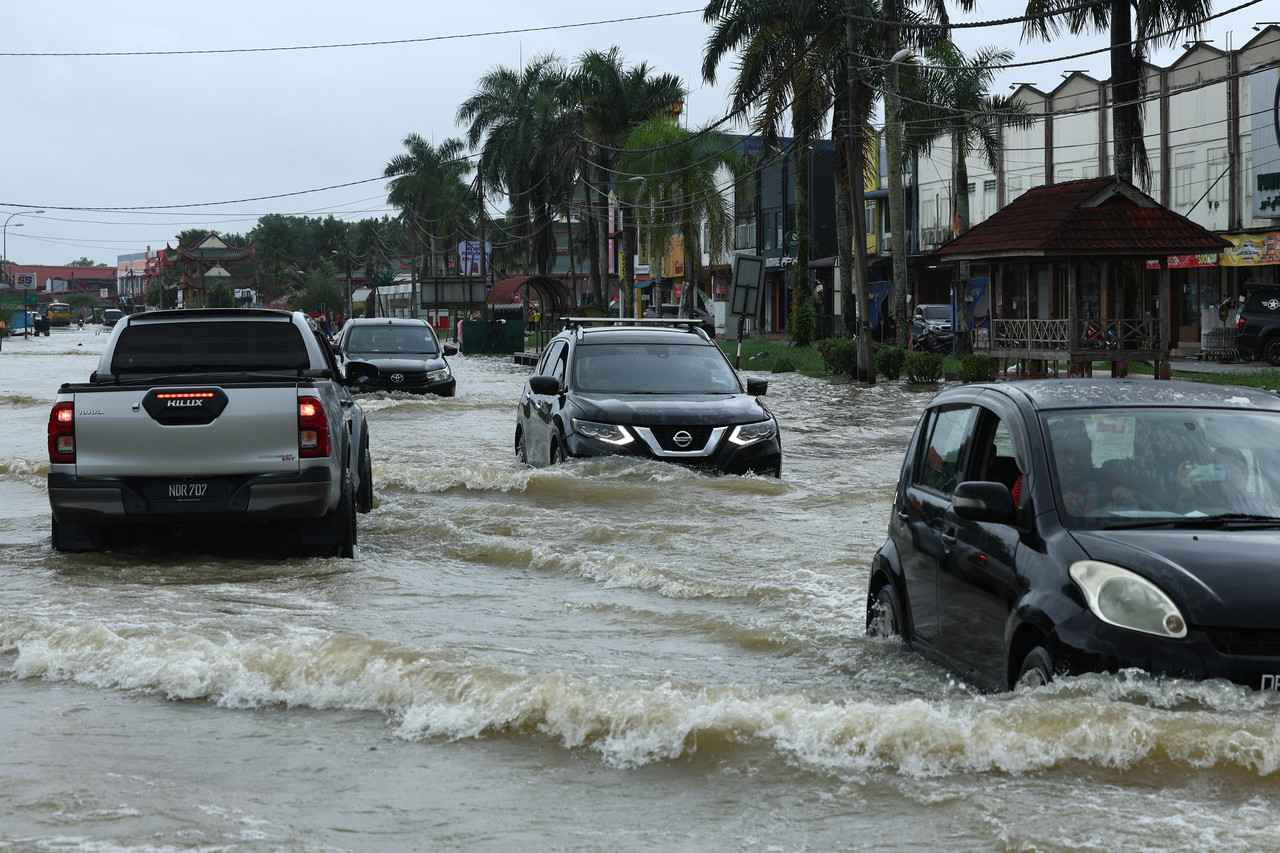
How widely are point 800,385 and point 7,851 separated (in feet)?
97.4

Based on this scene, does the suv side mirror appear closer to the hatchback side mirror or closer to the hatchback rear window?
the hatchback rear window

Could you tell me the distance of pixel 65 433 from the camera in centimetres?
901

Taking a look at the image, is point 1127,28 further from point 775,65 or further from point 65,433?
point 65,433

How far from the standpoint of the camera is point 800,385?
33.4 meters

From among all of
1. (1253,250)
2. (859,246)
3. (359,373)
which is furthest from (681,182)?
(359,373)

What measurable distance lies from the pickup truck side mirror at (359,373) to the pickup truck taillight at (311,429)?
6.67 ft

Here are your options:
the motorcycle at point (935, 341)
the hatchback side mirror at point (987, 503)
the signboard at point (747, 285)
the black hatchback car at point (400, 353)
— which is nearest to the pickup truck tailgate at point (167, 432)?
the hatchback side mirror at point (987, 503)

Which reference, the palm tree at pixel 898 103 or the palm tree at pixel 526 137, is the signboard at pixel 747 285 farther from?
the palm tree at pixel 526 137

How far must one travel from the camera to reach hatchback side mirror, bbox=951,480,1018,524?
5547mm

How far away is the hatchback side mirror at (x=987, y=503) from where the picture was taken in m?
5.55

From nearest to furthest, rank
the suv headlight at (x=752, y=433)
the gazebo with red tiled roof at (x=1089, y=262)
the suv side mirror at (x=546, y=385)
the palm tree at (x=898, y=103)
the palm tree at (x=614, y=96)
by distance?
the suv headlight at (x=752, y=433)
the suv side mirror at (x=546, y=385)
the gazebo with red tiled roof at (x=1089, y=262)
the palm tree at (x=898, y=103)
the palm tree at (x=614, y=96)

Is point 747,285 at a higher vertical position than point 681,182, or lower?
lower

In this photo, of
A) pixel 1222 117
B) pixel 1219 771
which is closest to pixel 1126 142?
pixel 1222 117

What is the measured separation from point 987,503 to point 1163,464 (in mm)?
778
